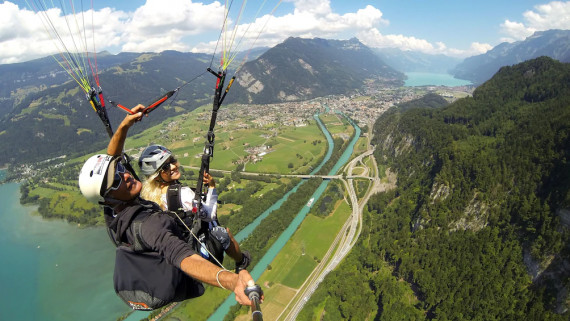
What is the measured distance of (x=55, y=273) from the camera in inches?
1201

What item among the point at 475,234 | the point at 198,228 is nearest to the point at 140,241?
the point at 198,228

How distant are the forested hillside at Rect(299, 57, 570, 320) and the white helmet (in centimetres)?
2247

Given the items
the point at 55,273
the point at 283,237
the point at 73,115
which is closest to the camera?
the point at 55,273

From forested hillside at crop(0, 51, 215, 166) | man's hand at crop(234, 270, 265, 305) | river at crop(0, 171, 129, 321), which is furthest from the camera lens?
forested hillside at crop(0, 51, 215, 166)

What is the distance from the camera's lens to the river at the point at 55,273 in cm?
2533

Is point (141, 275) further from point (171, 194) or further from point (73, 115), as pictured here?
point (73, 115)

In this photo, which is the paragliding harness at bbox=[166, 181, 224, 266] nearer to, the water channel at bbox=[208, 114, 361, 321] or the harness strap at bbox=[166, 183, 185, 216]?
the harness strap at bbox=[166, 183, 185, 216]

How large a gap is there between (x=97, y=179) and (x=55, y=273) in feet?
124

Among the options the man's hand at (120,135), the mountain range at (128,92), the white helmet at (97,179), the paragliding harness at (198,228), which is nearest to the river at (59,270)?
the paragliding harness at (198,228)

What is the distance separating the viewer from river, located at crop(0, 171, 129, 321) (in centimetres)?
2533

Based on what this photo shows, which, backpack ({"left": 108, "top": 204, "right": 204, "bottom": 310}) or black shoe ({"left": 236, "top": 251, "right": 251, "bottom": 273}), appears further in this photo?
black shoe ({"left": 236, "top": 251, "right": 251, "bottom": 273})

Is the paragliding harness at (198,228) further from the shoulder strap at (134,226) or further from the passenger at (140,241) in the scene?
the shoulder strap at (134,226)

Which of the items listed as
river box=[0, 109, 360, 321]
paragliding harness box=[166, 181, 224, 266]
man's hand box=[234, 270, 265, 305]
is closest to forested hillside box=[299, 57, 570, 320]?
river box=[0, 109, 360, 321]

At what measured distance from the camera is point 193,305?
2373cm
